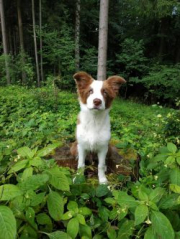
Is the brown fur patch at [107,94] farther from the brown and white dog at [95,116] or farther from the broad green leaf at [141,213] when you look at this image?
the broad green leaf at [141,213]

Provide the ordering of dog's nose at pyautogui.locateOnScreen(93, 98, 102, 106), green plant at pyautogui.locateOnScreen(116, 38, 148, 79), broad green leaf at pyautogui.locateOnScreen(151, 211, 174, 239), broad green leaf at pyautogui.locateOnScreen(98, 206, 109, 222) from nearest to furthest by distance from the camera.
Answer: broad green leaf at pyautogui.locateOnScreen(151, 211, 174, 239), broad green leaf at pyautogui.locateOnScreen(98, 206, 109, 222), dog's nose at pyautogui.locateOnScreen(93, 98, 102, 106), green plant at pyautogui.locateOnScreen(116, 38, 148, 79)

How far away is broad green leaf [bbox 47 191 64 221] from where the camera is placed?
1514 mm

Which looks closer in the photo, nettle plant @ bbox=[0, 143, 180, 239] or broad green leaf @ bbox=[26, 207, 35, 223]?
nettle plant @ bbox=[0, 143, 180, 239]

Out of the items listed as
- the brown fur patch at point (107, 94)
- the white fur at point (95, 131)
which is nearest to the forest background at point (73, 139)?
the white fur at point (95, 131)

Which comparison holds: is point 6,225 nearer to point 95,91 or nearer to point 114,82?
point 95,91

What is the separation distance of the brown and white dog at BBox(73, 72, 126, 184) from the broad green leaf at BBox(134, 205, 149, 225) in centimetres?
143

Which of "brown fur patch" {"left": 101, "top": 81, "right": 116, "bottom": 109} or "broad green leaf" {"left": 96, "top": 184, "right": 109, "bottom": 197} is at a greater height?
"brown fur patch" {"left": 101, "top": 81, "right": 116, "bottom": 109}

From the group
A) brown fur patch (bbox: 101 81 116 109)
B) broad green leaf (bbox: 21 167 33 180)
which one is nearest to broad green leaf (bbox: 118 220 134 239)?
broad green leaf (bbox: 21 167 33 180)

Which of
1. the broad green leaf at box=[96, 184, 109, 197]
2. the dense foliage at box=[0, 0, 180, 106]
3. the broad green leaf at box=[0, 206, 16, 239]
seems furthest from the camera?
the dense foliage at box=[0, 0, 180, 106]

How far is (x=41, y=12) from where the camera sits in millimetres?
17750

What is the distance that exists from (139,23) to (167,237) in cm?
2006

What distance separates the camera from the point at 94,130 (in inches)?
116

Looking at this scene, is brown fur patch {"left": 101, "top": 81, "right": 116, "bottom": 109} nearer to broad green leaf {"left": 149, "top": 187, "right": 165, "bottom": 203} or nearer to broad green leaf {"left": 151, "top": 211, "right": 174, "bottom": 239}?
broad green leaf {"left": 149, "top": 187, "right": 165, "bottom": 203}

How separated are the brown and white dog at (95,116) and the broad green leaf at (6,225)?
67.8 inches
